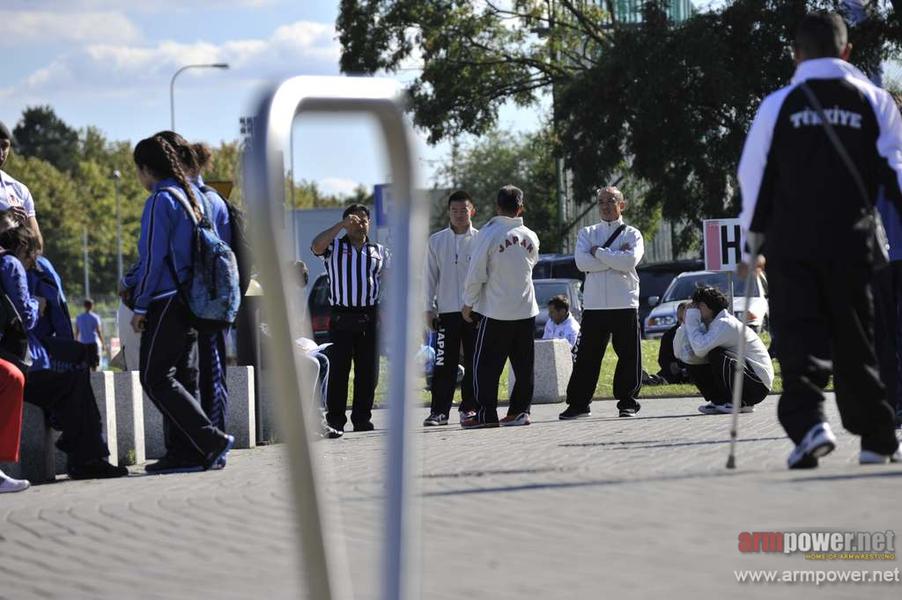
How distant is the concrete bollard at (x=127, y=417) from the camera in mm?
10047

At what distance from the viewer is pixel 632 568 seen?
5266mm

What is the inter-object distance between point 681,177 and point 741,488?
29146 mm

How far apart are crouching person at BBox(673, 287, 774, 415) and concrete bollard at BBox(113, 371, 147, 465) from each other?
4379 mm

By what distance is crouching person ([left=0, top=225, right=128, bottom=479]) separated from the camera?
9141 mm

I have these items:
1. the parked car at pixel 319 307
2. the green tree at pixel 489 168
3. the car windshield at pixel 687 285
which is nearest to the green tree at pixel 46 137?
the green tree at pixel 489 168

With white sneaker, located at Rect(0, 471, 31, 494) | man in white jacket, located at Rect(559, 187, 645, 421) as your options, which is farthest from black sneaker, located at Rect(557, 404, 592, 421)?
white sneaker, located at Rect(0, 471, 31, 494)

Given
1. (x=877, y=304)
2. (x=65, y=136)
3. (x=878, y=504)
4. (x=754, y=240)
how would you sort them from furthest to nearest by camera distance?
(x=65, y=136), (x=877, y=304), (x=754, y=240), (x=878, y=504)

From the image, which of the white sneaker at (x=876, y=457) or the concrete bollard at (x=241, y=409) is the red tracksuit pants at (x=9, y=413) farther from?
the white sneaker at (x=876, y=457)

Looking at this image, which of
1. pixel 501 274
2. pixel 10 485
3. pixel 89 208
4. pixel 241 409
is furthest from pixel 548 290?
pixel 89 208

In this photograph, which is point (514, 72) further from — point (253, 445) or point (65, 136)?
point (65, 136)

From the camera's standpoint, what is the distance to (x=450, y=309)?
1291 cm

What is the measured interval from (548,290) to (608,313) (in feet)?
54.7

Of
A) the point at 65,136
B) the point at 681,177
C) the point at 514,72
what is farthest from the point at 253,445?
the point at 65,136

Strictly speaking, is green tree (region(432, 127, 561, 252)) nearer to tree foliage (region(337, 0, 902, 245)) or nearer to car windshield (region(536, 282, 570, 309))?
tree foliage (region(337, 0, 902, 245))
